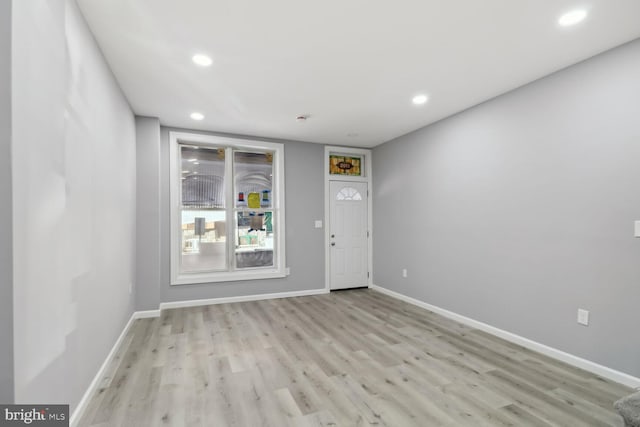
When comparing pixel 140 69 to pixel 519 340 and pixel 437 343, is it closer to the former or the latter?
pixel 437 343

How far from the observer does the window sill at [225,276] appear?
449cm

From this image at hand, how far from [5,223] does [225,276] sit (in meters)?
3.72

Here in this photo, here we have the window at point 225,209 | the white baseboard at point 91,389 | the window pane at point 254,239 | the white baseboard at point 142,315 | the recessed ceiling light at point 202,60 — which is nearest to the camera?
the white baseboard at point 91,389

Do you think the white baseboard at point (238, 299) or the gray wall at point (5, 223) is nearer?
the gray wall at point (5, 223)

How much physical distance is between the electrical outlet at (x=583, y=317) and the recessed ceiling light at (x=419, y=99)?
2.60m

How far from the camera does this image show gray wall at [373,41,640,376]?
2393 mm

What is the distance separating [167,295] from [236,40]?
3684 millimetres

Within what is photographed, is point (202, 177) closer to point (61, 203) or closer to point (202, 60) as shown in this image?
point (202, 60)

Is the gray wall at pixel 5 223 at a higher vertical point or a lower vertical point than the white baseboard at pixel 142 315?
higher

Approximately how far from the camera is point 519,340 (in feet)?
10.2

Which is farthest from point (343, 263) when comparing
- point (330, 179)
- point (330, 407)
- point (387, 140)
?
point (330, 407)

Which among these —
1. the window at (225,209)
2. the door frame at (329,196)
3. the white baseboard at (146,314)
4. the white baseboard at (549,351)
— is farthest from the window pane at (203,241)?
the white baseboard at (549,351)

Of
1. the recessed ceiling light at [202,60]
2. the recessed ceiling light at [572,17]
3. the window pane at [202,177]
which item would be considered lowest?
the window pane at [202,177]

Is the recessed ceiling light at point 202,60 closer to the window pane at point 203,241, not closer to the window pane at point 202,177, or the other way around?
the window pane at point 202,177
